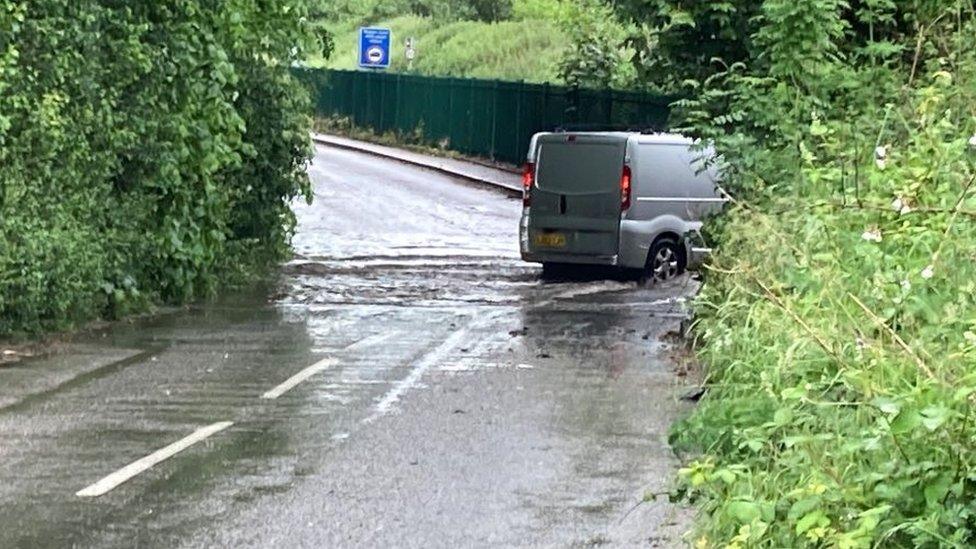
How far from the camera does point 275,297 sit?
19500 millimetres

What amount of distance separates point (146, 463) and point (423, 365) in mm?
4648

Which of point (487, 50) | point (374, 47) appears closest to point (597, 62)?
point (374, 47)

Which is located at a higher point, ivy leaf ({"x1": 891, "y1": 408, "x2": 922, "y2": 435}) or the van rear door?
ivy leaf ({"x1": 891, "y1": 408, "x2": 922, "y2": 435})

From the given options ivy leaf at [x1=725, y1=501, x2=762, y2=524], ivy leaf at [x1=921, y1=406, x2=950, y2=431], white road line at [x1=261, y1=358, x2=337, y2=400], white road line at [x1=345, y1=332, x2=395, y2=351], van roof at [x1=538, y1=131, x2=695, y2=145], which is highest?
ivy leaf at [x1=921, y1=406, x2=950, y2=431]

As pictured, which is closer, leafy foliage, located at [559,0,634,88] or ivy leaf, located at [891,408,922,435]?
ivy leaf, located at [891,408,922,435]

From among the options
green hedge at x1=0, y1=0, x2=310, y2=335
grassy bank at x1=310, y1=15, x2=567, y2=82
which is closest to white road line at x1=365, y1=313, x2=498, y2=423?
green hedge at x1=0, y1=0, x2=310, y2=335

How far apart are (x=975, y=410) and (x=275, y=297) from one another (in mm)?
13997

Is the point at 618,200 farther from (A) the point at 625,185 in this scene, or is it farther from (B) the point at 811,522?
(B) the point at 811,522

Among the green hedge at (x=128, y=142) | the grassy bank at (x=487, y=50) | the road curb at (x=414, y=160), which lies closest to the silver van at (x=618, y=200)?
the green hedge at (x=128, y=142)

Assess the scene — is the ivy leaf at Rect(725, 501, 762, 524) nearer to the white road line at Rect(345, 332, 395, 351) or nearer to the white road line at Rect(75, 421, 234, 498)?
the white road line at Rect(75, 421, 234, 498)

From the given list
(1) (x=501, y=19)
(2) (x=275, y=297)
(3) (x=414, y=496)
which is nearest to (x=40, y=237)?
(2) (x=275, y=297)

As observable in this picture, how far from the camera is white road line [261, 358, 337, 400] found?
12.6 metres

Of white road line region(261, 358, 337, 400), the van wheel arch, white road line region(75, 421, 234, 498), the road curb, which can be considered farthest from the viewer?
the road curb

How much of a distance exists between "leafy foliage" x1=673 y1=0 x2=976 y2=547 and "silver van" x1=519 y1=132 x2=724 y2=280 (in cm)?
494
